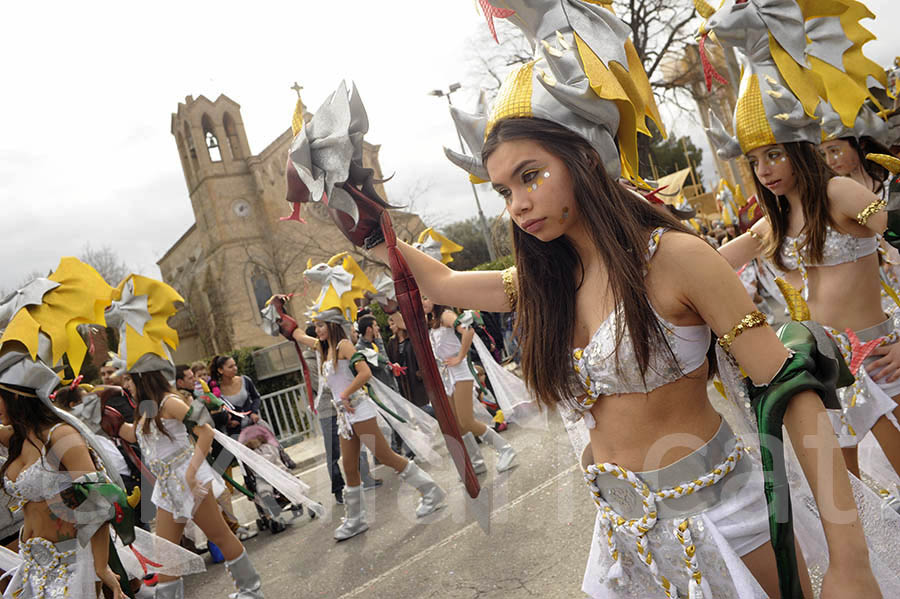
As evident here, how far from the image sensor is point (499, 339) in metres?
10.9

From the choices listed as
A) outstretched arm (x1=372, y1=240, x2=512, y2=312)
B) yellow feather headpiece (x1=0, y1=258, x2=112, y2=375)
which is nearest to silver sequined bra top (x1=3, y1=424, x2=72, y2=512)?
yellow feather headpiece (x1=0, y1=258, x2=112, y2=375)

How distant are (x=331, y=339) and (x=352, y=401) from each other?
0.86 meters

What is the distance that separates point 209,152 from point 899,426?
3399cm

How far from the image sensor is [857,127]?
4.14m

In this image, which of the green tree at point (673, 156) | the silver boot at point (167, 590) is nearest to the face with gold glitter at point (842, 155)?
the silver boot at point (167, 590)

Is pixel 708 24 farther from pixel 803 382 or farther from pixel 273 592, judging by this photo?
pixel 273 592

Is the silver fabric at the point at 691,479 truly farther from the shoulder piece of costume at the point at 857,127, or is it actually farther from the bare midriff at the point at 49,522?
the bare midriff at the point at 49,522

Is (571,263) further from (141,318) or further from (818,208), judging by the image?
(141,318)

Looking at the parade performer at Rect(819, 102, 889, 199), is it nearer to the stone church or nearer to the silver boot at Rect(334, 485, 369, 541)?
the silver boot at Rect(334, 485, 369, 541)

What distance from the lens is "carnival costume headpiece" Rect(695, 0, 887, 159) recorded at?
9.29ft

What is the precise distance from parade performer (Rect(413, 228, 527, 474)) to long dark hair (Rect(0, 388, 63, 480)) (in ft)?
11.0

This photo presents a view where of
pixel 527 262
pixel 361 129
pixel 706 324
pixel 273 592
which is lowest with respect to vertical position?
pixel 273 592

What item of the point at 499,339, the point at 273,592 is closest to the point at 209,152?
the point at 499,339

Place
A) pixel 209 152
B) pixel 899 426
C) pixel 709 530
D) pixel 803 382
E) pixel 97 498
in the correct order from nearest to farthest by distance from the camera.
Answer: pixel 803 382 → pixel 709 530 → pixel 899 426 → pixel 97 498 → pixel 209 152
